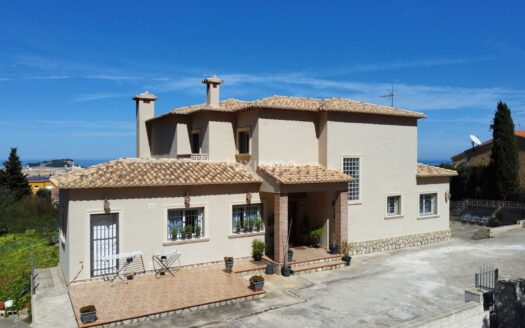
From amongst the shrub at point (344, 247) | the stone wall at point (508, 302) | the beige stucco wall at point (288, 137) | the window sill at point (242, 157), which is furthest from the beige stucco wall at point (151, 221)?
the stone wall at point (508, 302)

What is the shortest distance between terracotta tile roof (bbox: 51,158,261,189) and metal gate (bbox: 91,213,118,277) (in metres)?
1.50

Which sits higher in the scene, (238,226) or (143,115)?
(143,115)

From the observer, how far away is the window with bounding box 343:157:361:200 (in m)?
22.4

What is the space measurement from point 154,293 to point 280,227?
6.37 m

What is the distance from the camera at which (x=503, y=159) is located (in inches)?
1363

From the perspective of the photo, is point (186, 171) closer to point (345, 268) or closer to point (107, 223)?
point (107, 223)

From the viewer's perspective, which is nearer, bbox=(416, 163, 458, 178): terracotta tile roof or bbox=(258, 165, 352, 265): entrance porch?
bbox=(258, 165, 352, 265): entrance porch

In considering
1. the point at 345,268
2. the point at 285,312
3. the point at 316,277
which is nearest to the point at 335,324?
the point at 285,312

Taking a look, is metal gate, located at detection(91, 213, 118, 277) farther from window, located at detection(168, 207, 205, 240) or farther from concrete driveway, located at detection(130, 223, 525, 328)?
concrete driveway, located at detection(130, 223, 525, 328)

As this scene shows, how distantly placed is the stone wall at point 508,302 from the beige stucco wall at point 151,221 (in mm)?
10558

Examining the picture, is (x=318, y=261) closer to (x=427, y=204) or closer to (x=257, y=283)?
(x=257, y=283)

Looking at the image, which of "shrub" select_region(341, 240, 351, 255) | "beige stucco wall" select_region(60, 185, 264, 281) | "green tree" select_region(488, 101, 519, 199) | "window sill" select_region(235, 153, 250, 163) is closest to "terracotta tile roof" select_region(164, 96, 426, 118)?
"window sill" select_region(235, 153, 250, 163)

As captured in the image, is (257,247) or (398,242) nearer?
(257,247)

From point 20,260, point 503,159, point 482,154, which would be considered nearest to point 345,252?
point 20,260
